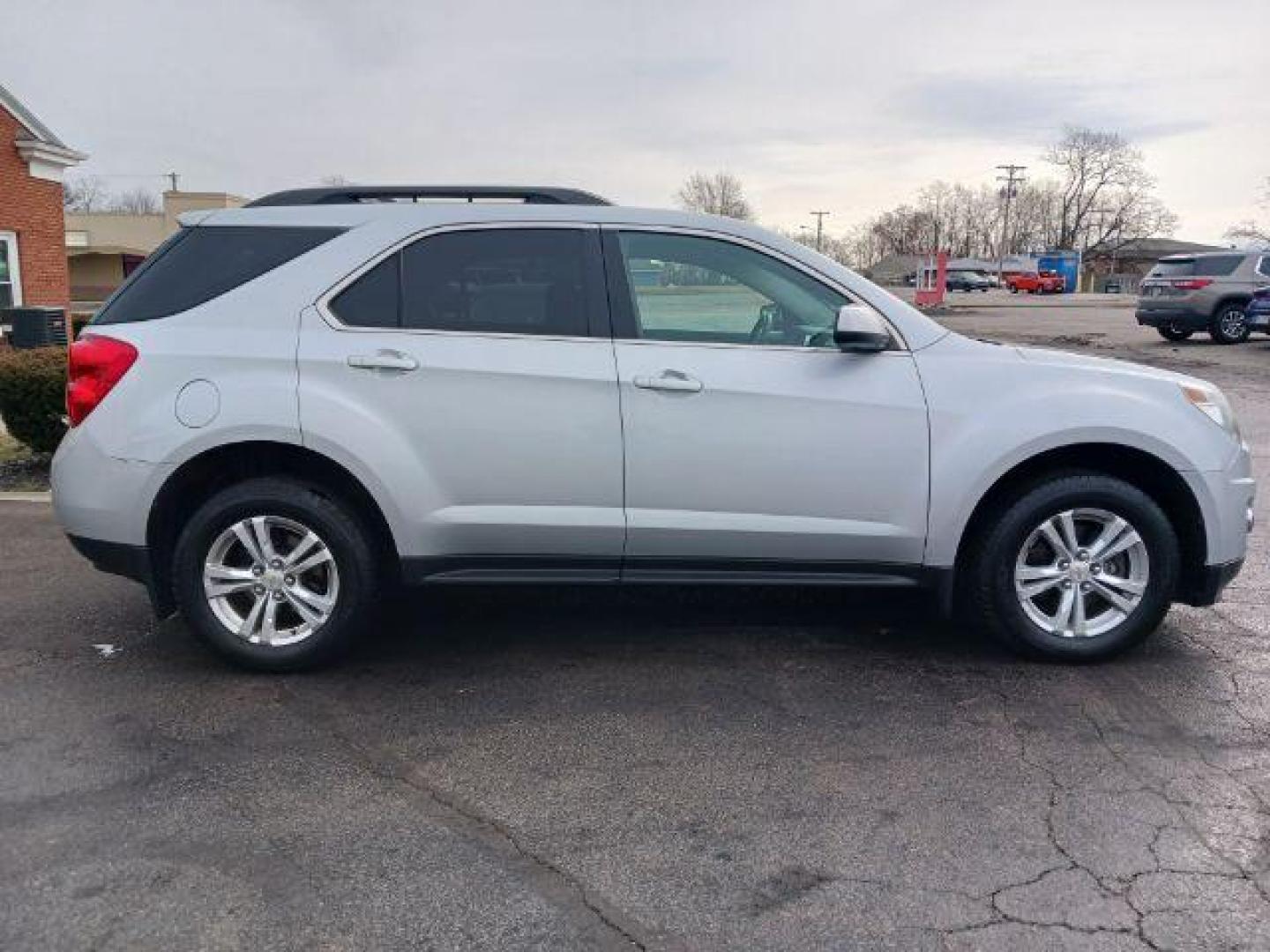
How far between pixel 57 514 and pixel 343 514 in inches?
48.5

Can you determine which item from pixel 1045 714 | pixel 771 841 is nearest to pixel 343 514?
pixel 771 841

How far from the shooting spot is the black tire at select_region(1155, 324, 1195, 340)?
21617 mm

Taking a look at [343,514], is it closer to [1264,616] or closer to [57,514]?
[57,514]

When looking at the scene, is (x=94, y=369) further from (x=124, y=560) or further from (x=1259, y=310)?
(x=1259, y=310)

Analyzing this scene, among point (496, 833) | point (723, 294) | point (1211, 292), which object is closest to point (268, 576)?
point (496, 833)

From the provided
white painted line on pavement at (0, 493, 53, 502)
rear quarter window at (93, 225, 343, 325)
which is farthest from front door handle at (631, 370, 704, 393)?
white painted line on pavement at (0, 493, 53, 502)

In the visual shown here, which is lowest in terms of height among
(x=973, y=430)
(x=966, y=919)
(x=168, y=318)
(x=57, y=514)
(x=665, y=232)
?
(x=966, y=919)

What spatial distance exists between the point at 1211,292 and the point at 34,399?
2020 cm

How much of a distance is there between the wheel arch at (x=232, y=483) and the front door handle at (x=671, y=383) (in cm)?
115

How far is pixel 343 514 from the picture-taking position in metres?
4.28

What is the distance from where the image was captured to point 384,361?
13.7ft

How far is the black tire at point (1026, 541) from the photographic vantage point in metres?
4.34

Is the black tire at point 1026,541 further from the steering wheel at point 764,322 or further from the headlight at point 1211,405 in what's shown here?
the steering wheel at point 764,322

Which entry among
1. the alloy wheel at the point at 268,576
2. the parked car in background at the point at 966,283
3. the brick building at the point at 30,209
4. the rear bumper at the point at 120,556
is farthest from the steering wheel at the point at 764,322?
the parked car in background at the point at 966,283
